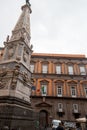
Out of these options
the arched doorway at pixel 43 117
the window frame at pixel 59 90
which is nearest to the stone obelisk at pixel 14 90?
the arched doorway at pixel 43 117

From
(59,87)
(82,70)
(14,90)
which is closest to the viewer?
(14,90)

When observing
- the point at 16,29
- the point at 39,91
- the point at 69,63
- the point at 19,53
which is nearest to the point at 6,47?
the point at 19,53

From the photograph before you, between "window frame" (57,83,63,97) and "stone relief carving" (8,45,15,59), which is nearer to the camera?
"stone relief carving" (8,45,15,59)

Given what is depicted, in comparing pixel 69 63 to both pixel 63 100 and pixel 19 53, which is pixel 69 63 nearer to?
pixel 63 100

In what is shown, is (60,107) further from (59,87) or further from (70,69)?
(70,69)

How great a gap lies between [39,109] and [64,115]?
424 centimetres

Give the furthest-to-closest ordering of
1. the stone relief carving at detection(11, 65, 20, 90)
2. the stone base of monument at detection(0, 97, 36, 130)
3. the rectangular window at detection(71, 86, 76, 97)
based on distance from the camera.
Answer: the rectangular window at detection(71, 86, 76, 97) → the stone relief carving at detection(11, 65, 20, 90) → the stone base of monument at detection(0, 97, 36, 130)

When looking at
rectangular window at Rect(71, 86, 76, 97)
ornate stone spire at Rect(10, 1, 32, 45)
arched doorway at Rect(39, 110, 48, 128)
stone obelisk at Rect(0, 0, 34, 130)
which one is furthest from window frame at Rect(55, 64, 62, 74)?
stone obelisk at Rect(0, 0, 34, 130)

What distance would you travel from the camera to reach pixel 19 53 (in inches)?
319

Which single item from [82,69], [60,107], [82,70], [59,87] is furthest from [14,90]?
[82,69]

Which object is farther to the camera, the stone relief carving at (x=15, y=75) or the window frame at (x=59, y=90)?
the window frame at (x=59, y=90)

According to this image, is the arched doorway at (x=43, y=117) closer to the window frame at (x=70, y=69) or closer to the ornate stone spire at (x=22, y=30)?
the window frame at (x=70, y=69)

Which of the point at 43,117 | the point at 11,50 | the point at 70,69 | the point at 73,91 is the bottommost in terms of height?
the point at 43,117

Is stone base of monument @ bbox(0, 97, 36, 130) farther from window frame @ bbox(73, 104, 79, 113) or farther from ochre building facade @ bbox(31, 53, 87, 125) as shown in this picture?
window frame @ bbox(73, 104, 79, 113)
